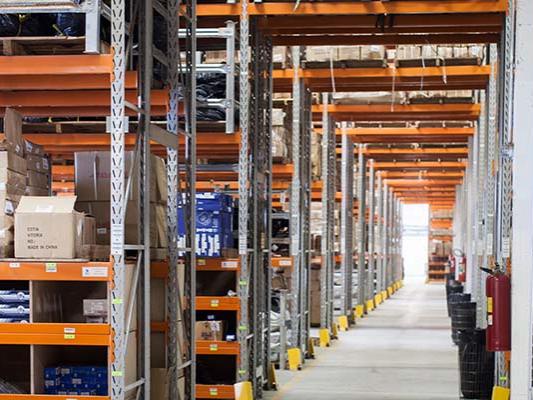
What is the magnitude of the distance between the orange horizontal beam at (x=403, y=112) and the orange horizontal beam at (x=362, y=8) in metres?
7.02

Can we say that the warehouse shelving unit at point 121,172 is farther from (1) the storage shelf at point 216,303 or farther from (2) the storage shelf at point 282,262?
(2) the storage shelf at point 282,262

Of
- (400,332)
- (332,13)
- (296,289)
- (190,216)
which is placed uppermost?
(332,13)

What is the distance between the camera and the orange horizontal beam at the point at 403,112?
19156mm

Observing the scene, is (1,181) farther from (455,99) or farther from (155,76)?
Answer: (455,99)

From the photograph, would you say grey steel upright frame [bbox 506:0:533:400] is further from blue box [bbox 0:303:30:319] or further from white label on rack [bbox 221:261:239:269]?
blue box [bbox 0:303:30:319]

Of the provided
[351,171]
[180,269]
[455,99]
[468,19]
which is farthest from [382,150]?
[180,269]

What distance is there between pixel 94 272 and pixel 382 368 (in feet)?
31.2

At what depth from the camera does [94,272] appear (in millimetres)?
6820

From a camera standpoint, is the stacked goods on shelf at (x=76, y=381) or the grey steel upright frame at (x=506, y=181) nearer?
the stacked goods on shelf at (x=76, y=381)

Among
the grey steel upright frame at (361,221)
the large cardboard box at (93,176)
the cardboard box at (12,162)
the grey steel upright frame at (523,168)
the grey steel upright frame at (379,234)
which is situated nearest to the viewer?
the cardboard box at (12,162)

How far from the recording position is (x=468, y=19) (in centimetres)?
1220

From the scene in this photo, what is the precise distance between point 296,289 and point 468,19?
18.1 ft

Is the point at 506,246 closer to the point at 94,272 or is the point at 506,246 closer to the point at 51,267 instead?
the point at 94,272

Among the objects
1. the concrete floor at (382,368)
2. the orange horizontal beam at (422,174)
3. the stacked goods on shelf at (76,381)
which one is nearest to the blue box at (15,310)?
the stacked goods on shelf at (76,381)
